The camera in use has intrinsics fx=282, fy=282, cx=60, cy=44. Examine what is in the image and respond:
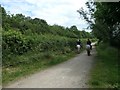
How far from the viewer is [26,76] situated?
14633mm

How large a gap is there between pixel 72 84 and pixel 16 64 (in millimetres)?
6726

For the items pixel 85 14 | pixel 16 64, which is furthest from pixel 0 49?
pixel 85 14

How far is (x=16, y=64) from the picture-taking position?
18.3 m

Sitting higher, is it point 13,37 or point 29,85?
point 13,37

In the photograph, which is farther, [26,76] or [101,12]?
[101,12]

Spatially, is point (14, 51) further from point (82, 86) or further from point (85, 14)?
point (85, 14)

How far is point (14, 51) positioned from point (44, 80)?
7.22m

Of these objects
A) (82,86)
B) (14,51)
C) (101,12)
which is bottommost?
(82,86)

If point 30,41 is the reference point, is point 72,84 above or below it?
below

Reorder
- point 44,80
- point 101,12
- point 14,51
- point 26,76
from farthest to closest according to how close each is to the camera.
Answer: point 101,12 → point 14,51 → point 26,76 → point 44,80

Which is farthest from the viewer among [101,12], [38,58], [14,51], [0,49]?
[101,12]

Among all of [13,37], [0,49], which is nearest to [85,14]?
[13,37]

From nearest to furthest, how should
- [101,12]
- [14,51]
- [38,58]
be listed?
[14,51], [38,58], [101,12]

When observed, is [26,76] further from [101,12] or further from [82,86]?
[101,12]
